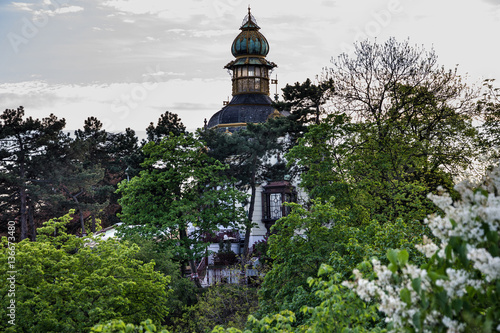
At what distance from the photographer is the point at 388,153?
83.5ft

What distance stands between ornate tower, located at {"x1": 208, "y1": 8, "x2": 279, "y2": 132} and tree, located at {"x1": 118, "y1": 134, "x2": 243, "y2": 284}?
21.1 m

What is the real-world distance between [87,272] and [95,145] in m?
35.1

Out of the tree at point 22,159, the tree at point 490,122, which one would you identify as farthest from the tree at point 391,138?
the tree at point 22,159

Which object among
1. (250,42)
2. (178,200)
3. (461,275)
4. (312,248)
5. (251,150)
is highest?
(250,42)

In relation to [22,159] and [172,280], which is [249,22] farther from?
[172,280]

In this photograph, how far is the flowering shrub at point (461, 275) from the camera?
4.04 m

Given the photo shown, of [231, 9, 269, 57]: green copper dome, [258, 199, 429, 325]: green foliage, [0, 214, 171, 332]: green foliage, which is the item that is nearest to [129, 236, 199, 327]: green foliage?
[0, 214, 171, 332]: green foliage

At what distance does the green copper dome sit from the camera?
53.6m

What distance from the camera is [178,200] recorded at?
2884 cm

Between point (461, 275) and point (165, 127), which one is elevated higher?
point (165, 127)

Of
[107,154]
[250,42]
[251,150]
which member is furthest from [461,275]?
[250,42]

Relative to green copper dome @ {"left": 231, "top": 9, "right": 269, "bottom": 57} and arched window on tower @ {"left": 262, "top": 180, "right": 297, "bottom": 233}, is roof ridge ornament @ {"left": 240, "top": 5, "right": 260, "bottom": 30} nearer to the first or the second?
green copper dome @ {"left": 231, "top": 9, "right": 269, "bottom": 57}

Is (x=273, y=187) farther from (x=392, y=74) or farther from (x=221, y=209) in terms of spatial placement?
(x=392, y=74)

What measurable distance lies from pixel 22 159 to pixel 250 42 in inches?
990
